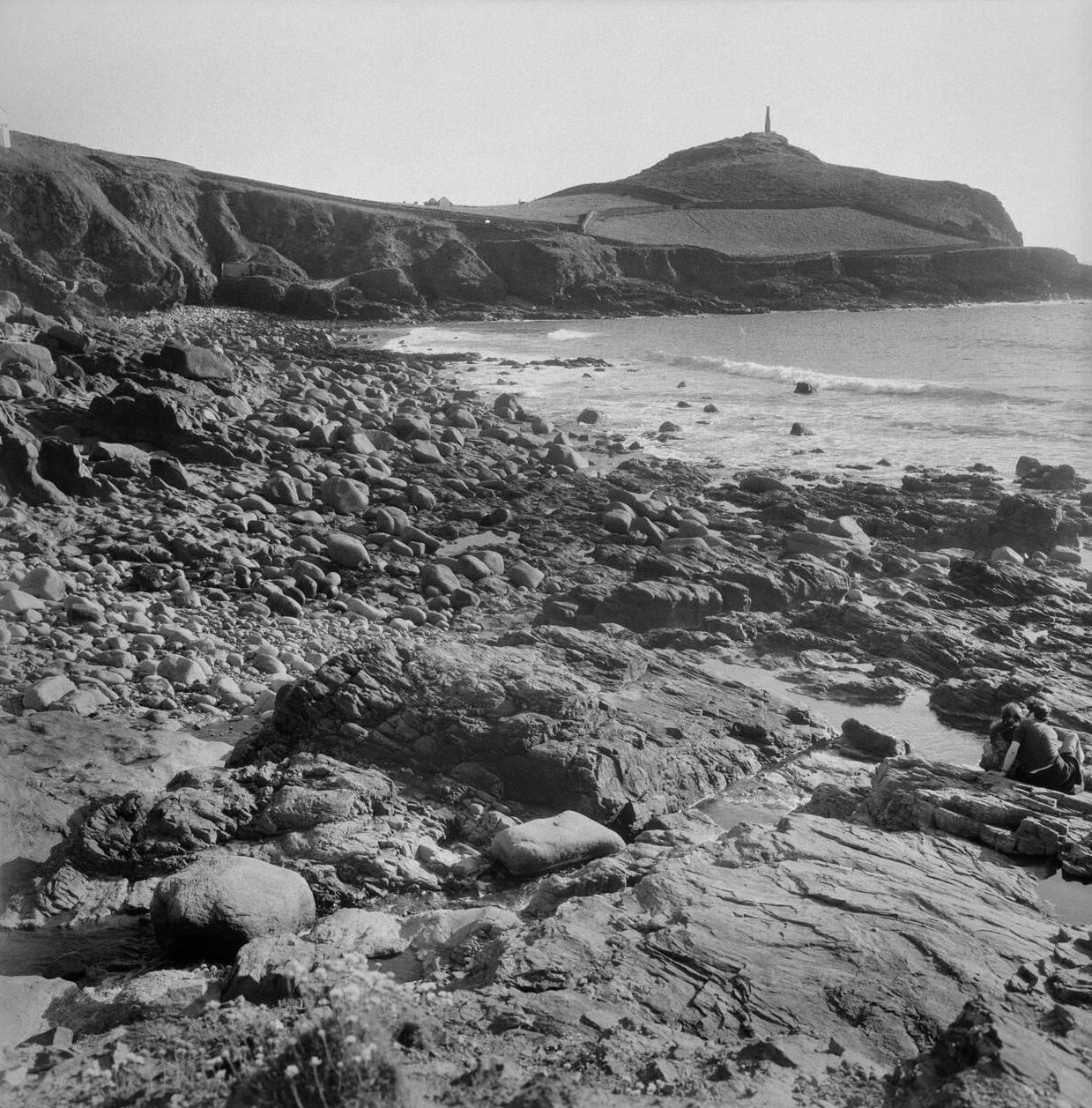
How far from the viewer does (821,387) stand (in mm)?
30766

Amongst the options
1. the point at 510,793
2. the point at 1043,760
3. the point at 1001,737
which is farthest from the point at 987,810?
the point at 510,793

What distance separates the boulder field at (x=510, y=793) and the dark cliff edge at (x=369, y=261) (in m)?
28.7

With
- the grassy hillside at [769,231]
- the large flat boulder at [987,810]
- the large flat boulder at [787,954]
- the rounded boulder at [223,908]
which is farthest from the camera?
the grassy hillside at [769,231]

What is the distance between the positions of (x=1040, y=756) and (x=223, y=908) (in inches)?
222

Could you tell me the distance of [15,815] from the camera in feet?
20.6

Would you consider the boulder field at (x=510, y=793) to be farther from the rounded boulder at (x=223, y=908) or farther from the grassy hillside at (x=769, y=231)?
the grassy hillside at (x=769, y=231)

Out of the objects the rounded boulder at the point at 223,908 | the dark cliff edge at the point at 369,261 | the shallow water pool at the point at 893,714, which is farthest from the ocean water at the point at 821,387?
the rounded boulder at the point at 223,908

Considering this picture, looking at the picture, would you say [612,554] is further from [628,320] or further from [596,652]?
[628,320]

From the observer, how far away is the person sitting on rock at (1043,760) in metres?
7.14

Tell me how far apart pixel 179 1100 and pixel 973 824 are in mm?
4986

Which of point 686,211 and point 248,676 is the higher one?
point 686,211

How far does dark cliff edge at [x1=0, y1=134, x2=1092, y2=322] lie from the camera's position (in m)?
50.4

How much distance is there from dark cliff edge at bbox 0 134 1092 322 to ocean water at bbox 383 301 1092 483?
10.2 metres

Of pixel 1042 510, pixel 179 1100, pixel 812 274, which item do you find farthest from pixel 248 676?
pixel 812 274
